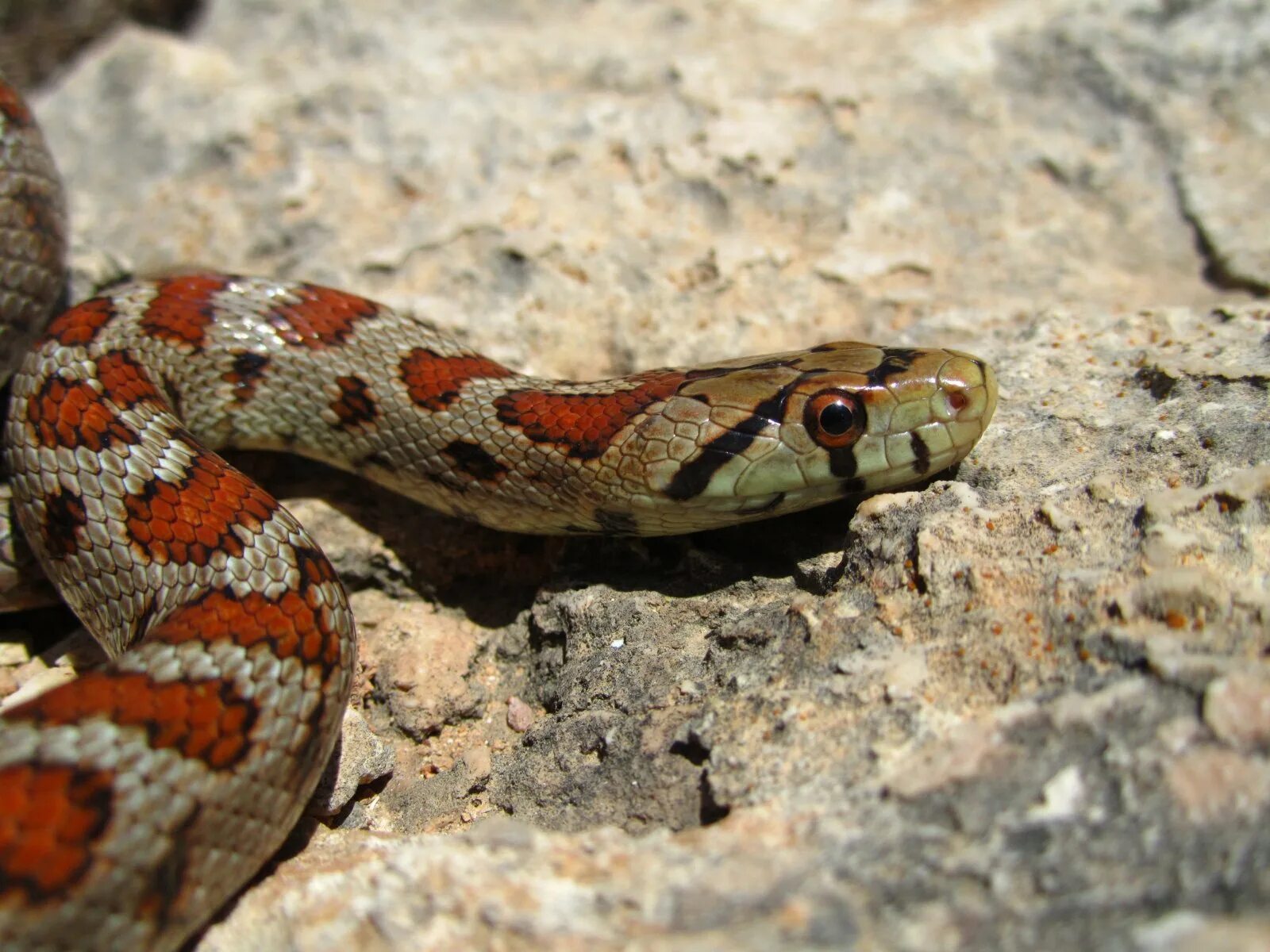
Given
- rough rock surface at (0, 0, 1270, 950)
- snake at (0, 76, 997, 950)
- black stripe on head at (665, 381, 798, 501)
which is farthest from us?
black stripe on head at (665, 381, 798, 501)

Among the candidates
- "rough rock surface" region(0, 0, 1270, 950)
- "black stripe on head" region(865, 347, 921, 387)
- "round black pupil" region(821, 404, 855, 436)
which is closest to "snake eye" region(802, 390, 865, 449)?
"round black pupil" region(821, 404, 855, 436)

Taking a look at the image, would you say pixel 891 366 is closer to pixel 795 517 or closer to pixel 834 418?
pixel 834 418

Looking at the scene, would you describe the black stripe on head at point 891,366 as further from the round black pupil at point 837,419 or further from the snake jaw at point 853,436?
the round black pupil at point 837,419

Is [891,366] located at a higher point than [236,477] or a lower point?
higher

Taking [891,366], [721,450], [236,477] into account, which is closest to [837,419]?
[891,366]

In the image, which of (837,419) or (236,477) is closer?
(837,419)

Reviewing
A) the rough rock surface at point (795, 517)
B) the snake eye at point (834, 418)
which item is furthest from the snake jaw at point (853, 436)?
the rough rock surface at point (795, 517)

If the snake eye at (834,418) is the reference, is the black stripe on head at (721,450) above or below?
below

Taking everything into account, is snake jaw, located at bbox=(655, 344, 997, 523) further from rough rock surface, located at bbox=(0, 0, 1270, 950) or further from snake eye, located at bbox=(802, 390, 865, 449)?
rough rock surface, located at bbox=(0, 0, 1270, 950)
